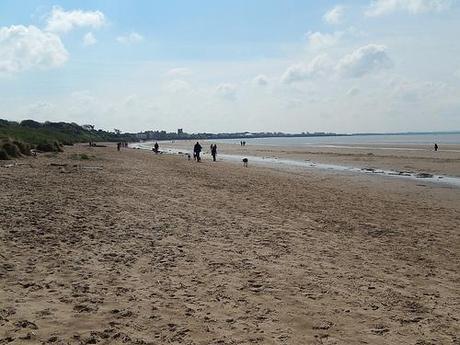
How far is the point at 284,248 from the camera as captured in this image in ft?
30.5

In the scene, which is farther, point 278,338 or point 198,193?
point 198,193

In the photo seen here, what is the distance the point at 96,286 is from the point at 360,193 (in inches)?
657

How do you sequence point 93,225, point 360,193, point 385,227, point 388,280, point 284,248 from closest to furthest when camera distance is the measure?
point 388,280, point 284,248, point 93,225, point 385,227, point 360,193

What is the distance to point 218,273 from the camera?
24.5ft

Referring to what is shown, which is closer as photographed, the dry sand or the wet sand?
the dry sand

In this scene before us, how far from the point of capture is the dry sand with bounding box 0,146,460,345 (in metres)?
5.34

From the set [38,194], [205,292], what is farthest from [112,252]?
[38,194]

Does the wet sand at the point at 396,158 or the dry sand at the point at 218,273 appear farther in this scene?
the wet sand at the point at 396,158

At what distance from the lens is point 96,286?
21.6ft

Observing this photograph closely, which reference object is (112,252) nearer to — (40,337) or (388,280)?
(40,337)

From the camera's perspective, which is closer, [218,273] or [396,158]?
[218,273]

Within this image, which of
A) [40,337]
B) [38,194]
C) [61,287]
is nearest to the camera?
[40,337]

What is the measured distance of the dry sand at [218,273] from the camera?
210 inches

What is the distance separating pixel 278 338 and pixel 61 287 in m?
3.12
